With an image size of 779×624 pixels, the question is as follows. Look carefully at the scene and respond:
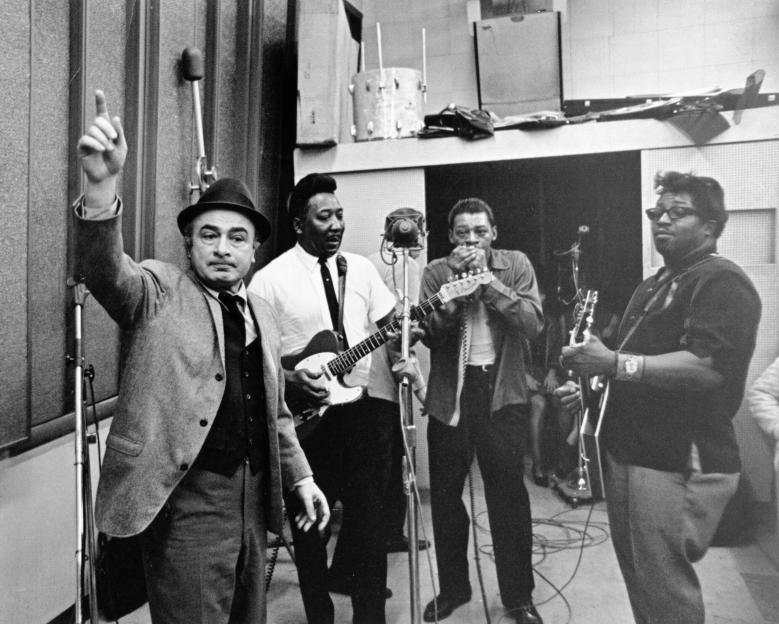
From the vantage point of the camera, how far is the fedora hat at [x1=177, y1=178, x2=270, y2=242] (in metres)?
1.79

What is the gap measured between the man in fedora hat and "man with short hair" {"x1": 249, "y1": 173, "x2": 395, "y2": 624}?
0.58 m

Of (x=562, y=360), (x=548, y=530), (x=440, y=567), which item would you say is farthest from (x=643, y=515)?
(x=440, y=567)

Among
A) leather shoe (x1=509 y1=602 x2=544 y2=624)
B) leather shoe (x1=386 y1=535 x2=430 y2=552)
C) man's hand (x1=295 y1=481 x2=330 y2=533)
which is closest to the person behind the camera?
man's hand (x1=295 y1=481 x2=330 y2=533)

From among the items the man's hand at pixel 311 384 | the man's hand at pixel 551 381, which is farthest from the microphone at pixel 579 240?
the man's hand at pixel 311 384

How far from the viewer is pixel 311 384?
2402mm

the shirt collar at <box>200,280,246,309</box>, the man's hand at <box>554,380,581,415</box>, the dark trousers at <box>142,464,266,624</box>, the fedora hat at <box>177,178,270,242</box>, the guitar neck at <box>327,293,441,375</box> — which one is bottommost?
the dark trousers at <box>142,464,266,624</box>

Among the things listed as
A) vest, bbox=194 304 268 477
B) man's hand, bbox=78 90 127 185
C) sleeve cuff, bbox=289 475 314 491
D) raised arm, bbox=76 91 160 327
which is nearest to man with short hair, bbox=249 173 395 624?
sleeve cuff, bbox=289 475 314 491

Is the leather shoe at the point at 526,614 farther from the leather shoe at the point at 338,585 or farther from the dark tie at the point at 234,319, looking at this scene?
the dark tie at the point at 234,319

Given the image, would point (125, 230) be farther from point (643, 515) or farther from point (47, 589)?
point (643, 515)

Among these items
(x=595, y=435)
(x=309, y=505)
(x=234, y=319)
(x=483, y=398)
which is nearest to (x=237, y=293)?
(x=234, y=319)

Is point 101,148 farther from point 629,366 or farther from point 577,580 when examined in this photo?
point 577,580

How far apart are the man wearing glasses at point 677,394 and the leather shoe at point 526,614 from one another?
12.3 inches

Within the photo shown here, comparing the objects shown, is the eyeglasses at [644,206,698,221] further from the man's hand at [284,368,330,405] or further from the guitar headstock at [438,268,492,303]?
the man's hand at [284,368,330,405]

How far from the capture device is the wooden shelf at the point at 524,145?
213 centimetres
